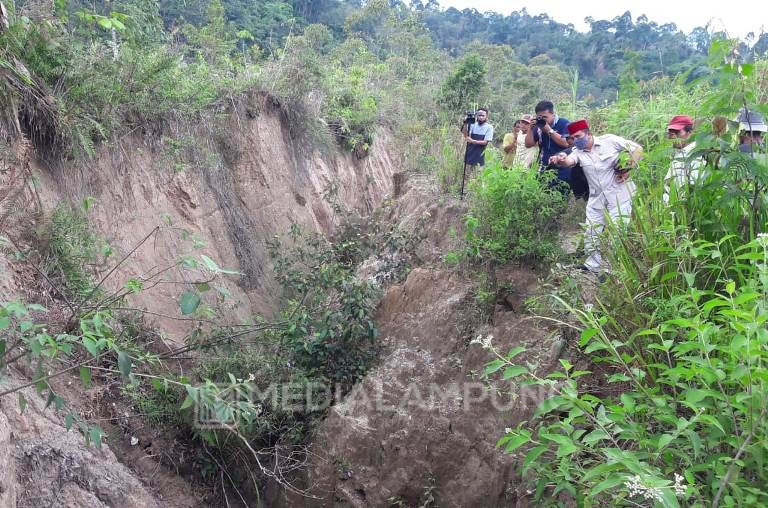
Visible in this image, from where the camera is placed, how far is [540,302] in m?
4.75

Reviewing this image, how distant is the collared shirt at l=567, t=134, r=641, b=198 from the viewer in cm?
526

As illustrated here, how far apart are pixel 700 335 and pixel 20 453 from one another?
160 inches

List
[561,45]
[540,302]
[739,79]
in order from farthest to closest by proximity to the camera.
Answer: [561,45]
[540,302]
[739,79]

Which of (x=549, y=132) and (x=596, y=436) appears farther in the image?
(x=549, y=132)

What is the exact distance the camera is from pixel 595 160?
5.34 m

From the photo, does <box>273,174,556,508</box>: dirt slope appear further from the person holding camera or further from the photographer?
the photographer

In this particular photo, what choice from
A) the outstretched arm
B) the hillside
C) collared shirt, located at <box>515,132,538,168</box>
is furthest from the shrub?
collared shirt, located at <box>515,132,538,168</box>

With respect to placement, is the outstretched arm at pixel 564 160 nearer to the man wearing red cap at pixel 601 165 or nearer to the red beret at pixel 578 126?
the man wearing red cap at pixel 601 165

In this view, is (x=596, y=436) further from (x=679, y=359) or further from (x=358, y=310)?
(x=358, y=310)

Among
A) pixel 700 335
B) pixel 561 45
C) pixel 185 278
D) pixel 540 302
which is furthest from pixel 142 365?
pixel 561 45

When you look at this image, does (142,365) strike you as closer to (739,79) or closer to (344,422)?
(344,422)

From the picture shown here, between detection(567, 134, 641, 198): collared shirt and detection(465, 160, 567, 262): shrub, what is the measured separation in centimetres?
29

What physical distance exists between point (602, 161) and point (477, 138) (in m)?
2.76

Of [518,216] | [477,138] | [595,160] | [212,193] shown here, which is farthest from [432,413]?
[212,193]
